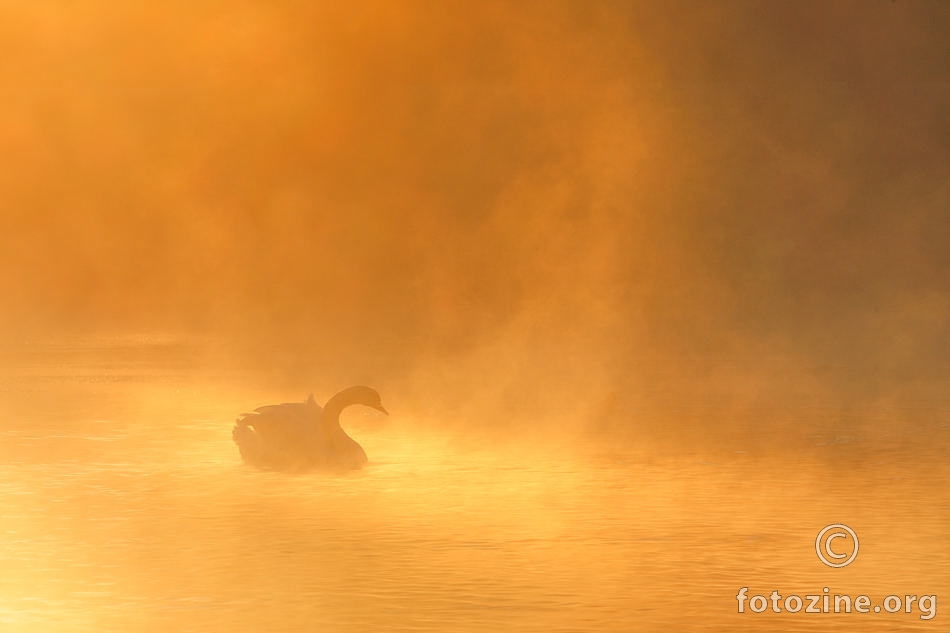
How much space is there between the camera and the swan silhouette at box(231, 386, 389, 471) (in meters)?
16.9

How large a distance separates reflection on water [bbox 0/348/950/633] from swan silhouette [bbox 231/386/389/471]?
0.73ft

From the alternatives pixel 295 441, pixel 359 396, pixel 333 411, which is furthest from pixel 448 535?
pixel 359 396

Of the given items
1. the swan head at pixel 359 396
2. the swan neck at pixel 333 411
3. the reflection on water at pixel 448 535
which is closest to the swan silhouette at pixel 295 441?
the swan neck at pixel 333 411

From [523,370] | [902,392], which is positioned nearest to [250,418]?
[902,392]

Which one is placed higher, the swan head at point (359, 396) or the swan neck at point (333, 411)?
the swan head at point (359, 396)

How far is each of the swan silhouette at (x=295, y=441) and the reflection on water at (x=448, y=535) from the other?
0.73ft

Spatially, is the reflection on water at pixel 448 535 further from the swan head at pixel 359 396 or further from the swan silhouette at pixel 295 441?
the swan head at pixel 359 396

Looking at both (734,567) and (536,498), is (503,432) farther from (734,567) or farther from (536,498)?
(734,567)

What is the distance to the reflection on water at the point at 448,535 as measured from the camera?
1045 centimetres

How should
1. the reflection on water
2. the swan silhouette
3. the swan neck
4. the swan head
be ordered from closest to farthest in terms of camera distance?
the reflection on water
the swan silhouette
the swan neck
the swan head

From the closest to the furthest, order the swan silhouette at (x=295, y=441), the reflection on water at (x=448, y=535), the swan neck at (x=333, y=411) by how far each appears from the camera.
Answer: the reflection on water at (x=448, y=535) → the swan silhouette at (x=295, y=441) → the swan neck at (x=333, y=411)

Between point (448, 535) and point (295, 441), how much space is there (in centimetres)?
431

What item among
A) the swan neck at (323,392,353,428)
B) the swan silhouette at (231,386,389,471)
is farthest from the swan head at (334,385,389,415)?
the swan silhouette at (231,386,389,471)

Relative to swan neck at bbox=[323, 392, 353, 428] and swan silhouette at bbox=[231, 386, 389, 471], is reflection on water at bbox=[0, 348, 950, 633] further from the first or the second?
swan neck at bbox=[323, 392, 353, 428]
